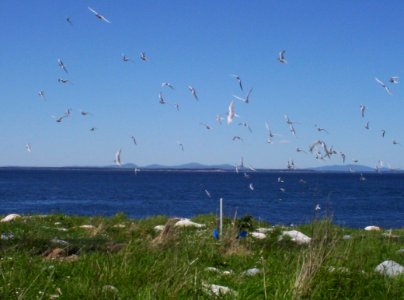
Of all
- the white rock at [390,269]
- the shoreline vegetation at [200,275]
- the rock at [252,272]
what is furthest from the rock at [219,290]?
the white rock at [390,269]

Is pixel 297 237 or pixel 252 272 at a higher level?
pixel 252 272

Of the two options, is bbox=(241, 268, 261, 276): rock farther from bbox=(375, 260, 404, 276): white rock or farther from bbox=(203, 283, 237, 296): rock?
bbox=(375, 260, 404, 276): white rock

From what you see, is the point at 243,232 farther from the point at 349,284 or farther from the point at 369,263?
the point at 349,284

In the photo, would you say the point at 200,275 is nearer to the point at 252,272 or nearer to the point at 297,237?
the point at 252,272

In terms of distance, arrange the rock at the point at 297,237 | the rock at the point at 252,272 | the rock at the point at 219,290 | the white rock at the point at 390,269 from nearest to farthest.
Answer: the rock at the point at 219,290, the rock at the point at 252,272, the white rock at the point at 390,269, the rock at the point at 297,237

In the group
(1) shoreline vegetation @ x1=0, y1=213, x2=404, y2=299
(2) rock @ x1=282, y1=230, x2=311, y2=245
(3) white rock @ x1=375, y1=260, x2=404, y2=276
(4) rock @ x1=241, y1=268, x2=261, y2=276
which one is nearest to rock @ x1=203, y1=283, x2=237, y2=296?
(1) shoreline vegetation @ x1=0, y1=213, x2=404, y2=299

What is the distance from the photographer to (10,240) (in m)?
11.0

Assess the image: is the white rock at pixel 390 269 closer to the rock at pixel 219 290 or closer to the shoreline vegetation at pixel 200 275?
the shoreline vegetation at pixel 200 275

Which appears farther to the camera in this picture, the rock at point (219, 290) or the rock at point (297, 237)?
the rock at point (297, 237)

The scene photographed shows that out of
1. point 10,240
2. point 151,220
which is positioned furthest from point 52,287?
point 151,220

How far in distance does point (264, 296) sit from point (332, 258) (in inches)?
57.9

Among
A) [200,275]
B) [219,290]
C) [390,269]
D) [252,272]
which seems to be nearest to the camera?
[219,290]

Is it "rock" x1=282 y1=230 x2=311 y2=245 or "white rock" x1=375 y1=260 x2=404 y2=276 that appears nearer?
"white rock" x1=375 y1=260 x2=404 y2=276

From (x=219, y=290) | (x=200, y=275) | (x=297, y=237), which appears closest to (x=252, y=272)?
(x=200, y=275)
